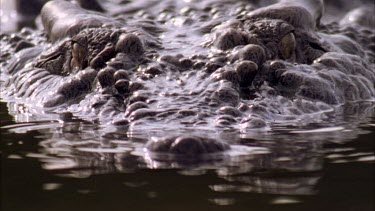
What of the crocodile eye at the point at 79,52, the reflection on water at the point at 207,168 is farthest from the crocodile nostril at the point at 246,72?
the crocodile eye at the point at 79,52

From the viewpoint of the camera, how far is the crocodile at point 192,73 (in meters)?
3.57

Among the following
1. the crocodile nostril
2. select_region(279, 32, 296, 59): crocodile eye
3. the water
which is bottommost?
the water

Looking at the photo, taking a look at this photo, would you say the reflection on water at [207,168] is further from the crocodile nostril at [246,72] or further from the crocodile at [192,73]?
the crocodile nostril at [246,72]

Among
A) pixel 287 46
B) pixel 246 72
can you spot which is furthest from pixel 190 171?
pixel 287 46

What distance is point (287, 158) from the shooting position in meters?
2.76

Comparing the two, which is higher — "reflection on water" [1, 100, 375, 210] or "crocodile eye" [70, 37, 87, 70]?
"crocodile eye" [70, 37, 87, 70]

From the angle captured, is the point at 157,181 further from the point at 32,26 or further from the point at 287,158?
the point at 32,26

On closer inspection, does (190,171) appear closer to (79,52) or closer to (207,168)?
(207,168)

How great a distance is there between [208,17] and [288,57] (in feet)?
4.13

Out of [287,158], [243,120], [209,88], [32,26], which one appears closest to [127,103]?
[209,88]

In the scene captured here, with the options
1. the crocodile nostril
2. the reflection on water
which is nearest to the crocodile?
the crocodile nostril

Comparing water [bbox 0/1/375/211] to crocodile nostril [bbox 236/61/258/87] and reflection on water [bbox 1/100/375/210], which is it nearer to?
reflection on water [bbox 1/100/375/210]

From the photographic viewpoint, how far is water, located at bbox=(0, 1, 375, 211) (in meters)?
2.21

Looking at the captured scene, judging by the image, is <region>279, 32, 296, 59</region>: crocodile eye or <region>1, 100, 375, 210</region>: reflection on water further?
<region>279, 32, 296, 59</region>: crocodile eye
